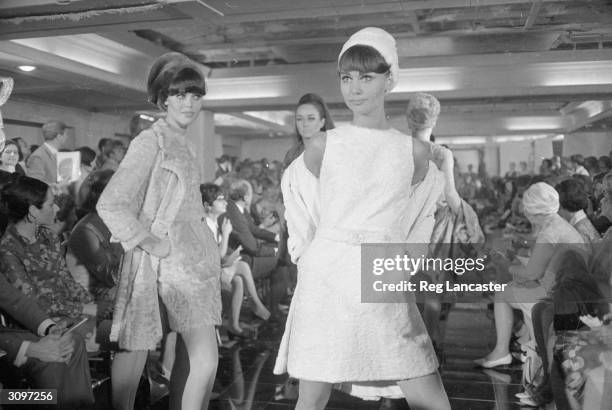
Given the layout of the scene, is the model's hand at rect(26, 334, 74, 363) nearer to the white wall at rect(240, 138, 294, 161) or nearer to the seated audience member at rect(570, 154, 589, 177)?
the white wall at rect(240, 138, 294, 161)

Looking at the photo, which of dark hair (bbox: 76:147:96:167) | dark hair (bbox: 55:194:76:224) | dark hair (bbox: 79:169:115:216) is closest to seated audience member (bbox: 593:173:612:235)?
dark hair (bbox: 79:169:115:216)

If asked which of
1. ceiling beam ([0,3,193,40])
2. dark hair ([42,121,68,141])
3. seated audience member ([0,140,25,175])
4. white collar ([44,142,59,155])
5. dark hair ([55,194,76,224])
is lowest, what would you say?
dark hair ([55,194,76,224])

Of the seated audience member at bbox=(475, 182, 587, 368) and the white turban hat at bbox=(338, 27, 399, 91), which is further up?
the white turban hat at bbox=(338, 27, 399, 91)

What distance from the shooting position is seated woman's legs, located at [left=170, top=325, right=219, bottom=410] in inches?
77.4

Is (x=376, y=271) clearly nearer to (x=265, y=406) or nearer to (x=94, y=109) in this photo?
(x=265, y=406)

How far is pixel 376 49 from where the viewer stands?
1535mm

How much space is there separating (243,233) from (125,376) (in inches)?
69.0

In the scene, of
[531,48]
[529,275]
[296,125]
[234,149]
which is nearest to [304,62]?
[296,125]

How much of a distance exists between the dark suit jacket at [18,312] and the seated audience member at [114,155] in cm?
68

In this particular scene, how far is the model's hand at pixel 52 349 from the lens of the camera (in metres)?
2.12

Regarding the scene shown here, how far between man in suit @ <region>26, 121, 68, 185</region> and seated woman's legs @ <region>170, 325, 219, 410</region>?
118cm

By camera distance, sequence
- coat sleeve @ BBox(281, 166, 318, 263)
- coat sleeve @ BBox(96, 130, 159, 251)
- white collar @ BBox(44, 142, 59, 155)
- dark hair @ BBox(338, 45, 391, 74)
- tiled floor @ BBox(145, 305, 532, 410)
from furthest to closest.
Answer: white collar @ BBox(44, 142, 59, 155) < tiled floor @ BBox(145, 305, 532, 410) < coat sleeve @ BBox(96, 130, 159, 251) < coat sleeve @ BBox(281, 166, 318, 263) < dark hair @ BBox(338, 45, 391, 74)

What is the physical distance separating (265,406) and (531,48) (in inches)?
72.7

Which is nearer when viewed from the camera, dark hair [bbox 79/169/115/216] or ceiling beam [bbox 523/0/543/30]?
ceiling beam [bbox 523/0/543/30]
